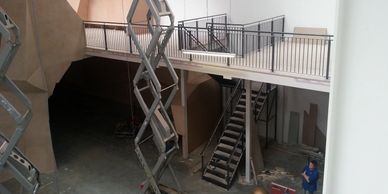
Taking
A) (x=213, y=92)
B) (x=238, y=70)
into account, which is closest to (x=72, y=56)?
(x=213, y=92)

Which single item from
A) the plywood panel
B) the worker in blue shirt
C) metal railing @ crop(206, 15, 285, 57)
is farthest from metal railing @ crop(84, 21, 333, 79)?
the plywood panel

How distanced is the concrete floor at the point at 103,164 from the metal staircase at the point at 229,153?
0.26 metres

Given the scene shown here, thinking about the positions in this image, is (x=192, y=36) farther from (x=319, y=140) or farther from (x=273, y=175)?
(x=319, y=140)

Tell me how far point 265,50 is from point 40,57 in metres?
6.40

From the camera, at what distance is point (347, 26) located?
147cm

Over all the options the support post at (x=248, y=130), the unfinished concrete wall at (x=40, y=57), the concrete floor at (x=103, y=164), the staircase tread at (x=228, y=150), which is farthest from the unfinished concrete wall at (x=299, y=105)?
the unfinished concrete wall at (x=40, y=57)

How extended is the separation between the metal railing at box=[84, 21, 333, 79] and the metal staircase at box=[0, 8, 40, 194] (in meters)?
3.68

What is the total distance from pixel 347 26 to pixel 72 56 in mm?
11060

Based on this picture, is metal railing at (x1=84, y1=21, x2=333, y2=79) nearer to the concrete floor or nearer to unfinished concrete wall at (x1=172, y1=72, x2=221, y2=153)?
unfinished concrete wall at (x1=172, y1=72, x2=221, y2=153)

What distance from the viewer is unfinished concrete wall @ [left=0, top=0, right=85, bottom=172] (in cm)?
970

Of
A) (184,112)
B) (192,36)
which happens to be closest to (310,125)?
(184,112)

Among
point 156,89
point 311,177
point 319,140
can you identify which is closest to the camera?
point 156,89

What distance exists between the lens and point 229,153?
1035 centimetres

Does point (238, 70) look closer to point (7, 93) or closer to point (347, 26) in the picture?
point (7, 93)
